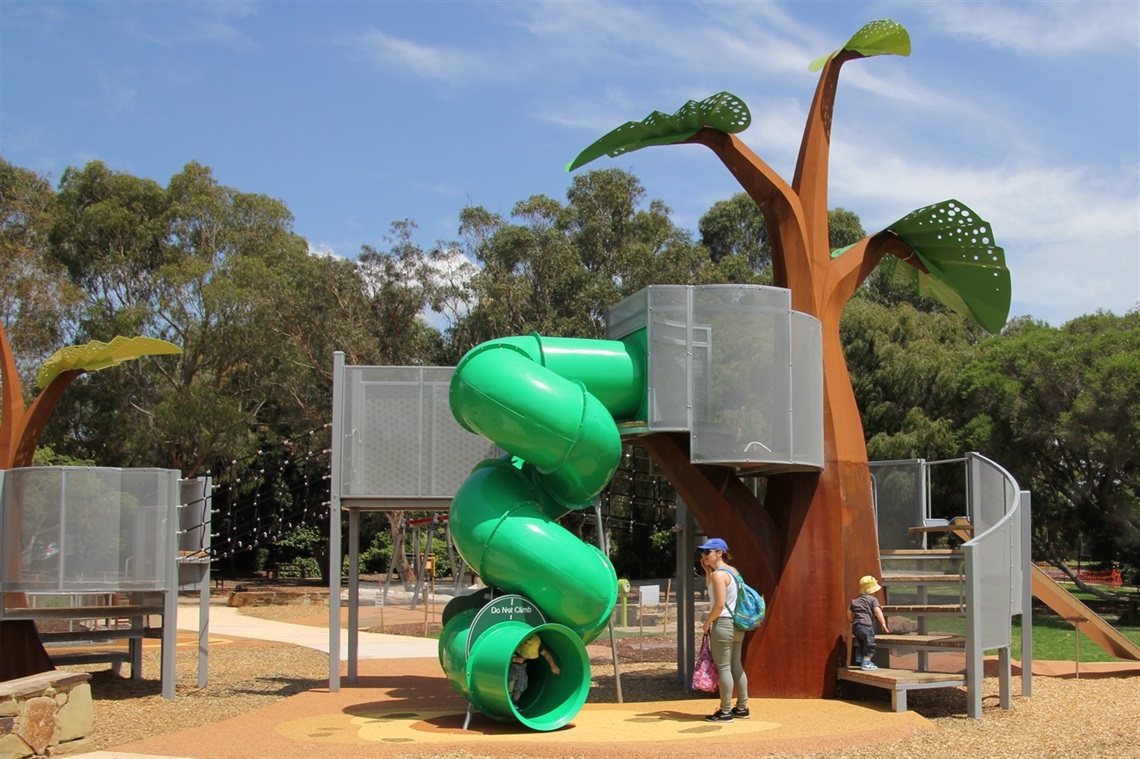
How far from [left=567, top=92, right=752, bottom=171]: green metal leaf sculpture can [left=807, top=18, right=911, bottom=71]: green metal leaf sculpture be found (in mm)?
1625

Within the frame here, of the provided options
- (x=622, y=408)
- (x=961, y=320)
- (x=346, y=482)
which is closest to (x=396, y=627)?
(x=346, y=482)

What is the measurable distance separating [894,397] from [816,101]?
1868cm

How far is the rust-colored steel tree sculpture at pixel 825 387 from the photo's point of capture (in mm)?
11602

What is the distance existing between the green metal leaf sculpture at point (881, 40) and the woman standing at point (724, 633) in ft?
19.5

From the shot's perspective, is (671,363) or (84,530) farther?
(84,530)

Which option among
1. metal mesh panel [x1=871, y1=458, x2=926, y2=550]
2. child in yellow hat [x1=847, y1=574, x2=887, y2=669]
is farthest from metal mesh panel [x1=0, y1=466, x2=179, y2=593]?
metal mesh panel [x1=871, y1=458, x2=926, y2=550]

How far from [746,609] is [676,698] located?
254 cm

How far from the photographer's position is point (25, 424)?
13602 millimetres

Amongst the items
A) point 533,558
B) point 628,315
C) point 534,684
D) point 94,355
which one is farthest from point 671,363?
point 94,355

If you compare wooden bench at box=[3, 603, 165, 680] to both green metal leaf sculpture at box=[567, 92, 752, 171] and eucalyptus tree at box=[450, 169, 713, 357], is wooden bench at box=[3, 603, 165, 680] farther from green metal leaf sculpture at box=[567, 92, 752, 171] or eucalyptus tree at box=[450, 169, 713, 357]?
eucalyptus tree at box=[450, 169, 713, 357]

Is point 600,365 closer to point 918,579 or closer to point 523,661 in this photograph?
point 523,661

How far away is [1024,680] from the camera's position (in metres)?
12.5

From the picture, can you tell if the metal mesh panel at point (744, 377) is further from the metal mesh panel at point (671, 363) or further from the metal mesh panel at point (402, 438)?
the metal mesh panel at point (402, 438)

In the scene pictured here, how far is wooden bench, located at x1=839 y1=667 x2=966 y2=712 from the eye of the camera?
1051 centimetres
